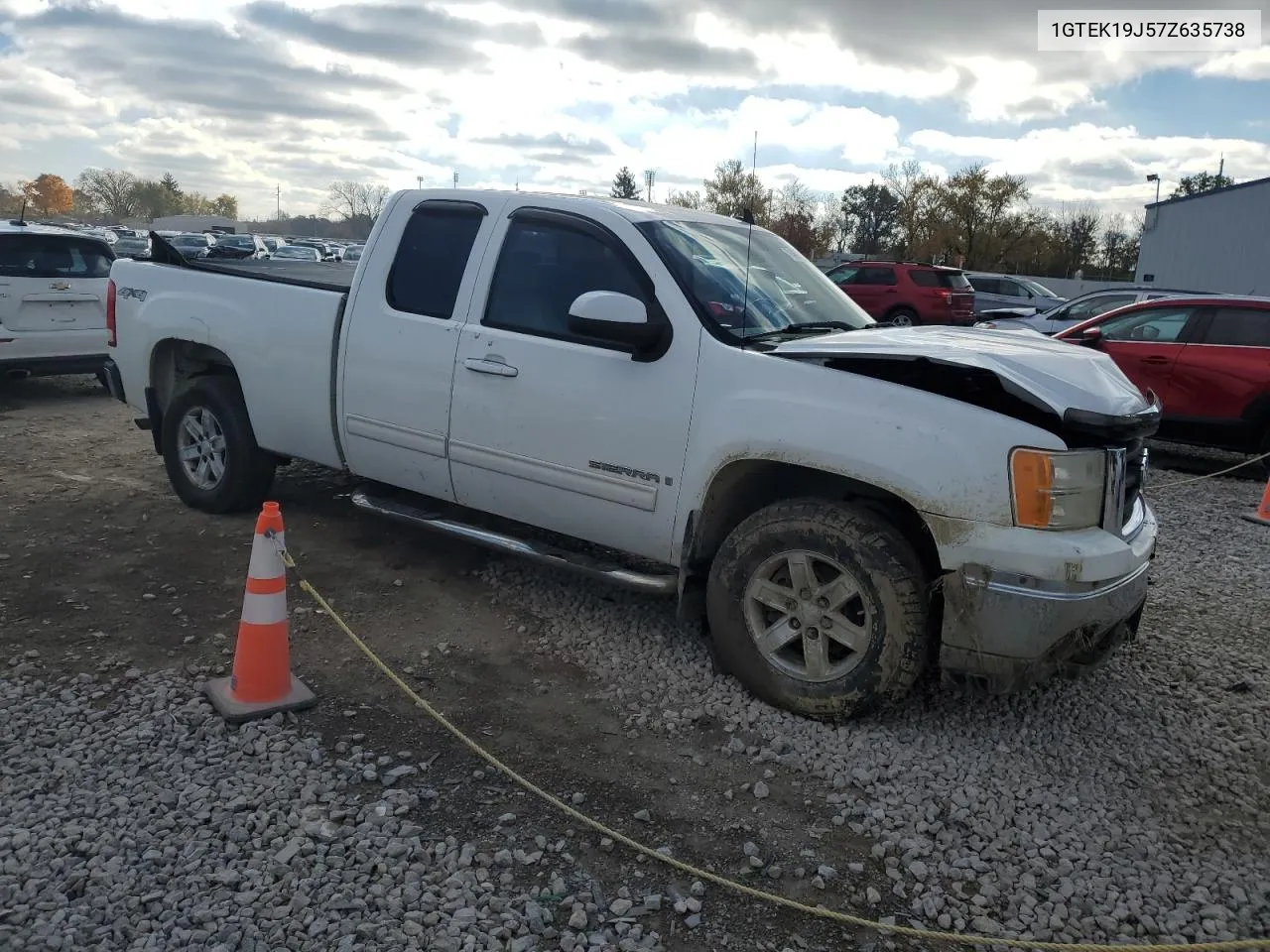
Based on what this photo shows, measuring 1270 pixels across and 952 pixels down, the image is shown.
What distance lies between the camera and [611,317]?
13.3ft

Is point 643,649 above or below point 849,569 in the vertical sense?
below

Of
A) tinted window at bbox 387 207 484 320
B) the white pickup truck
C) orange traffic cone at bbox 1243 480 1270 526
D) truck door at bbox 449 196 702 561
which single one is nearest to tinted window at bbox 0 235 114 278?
→ the white pickup truck

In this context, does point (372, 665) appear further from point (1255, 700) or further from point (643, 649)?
point (1255, 700)

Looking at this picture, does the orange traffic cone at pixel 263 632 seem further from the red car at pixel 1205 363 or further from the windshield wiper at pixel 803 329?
the red car at pixel 1205 363

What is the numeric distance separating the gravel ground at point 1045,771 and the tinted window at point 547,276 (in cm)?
148

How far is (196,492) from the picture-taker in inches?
249

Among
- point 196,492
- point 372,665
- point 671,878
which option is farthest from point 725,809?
point 196,492

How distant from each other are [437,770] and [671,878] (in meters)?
0.98

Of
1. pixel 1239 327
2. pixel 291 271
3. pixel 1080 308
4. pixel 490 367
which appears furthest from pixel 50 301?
pixel 1080 308

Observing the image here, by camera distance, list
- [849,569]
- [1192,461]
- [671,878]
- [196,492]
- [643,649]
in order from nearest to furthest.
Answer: [671,878], [849,569], [643,649], [196,492], [1192,461]

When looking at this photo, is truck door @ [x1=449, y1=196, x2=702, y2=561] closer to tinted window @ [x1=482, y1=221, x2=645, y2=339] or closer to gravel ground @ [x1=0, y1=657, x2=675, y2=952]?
tinted window @ [x1=482, y1=221, x2=645, y2=339]

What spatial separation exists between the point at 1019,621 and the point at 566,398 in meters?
2.09

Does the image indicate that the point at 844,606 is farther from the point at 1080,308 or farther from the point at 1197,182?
the point at 1197,182

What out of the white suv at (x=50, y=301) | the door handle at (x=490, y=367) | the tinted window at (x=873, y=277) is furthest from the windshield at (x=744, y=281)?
the tinted window at (x=873, y=277)
